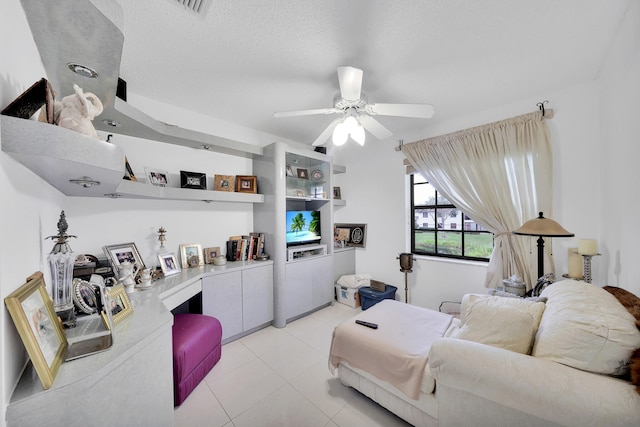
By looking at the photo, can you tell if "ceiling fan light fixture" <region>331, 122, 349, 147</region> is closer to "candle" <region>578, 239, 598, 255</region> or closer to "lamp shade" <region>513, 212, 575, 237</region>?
"lamp shade" <region>513, 212, 575, 237</region>

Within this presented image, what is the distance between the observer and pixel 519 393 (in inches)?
37.8

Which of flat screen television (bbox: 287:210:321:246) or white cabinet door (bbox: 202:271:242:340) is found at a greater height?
flat screen television (bbox: 287:210:321:246)

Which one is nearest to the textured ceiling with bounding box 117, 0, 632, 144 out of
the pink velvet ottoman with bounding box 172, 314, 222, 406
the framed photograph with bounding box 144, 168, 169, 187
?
the framed photograph with bounding box 144, 168, 169, 187

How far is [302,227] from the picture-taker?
308cm

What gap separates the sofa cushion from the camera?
89 cm

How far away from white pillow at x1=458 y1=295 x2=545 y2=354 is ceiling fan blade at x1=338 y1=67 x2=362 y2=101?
164cm

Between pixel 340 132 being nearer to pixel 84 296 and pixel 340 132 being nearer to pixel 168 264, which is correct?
pixel 84 296

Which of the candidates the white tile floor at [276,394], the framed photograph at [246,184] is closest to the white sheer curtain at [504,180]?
the white tile floor at [276,394]

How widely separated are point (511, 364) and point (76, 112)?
2081mm

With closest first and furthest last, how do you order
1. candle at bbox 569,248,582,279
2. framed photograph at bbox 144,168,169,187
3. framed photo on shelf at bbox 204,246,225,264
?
candle at bbox 569,248,582,279 < framed photograph at bbox 144,168,169,187 < framed photo on shelf at bbox 204,246,225,264

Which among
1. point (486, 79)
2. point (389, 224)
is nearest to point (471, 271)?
point (389, 224)

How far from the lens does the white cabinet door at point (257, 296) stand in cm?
239

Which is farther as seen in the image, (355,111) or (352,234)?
(352,234)

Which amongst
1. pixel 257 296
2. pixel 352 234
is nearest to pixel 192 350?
pixel 257 296
